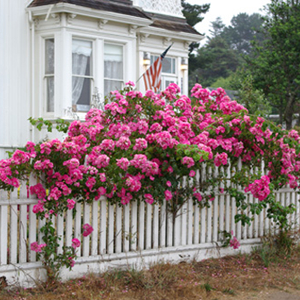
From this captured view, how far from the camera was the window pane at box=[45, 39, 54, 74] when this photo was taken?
42.1 ft

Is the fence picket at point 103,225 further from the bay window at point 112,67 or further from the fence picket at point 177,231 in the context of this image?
the bay window at point 112,67

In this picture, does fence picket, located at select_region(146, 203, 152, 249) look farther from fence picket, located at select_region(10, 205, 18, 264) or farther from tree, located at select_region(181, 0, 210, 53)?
tree, located at select_region(181, 0, 210, 53)

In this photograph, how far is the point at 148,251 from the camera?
19.9 ft

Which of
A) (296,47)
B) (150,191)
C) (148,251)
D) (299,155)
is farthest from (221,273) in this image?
(296,47)

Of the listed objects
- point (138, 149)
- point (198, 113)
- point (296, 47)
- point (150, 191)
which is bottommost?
point (150, 191)

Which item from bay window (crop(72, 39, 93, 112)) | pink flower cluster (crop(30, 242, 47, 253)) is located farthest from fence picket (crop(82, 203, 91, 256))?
bay window (crop(72, 39, 93, 112))

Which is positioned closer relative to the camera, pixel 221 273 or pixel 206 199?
pixel 221 273

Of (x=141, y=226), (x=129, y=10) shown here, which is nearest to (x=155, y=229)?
(x=141, y=226)

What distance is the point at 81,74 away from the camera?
Answer: 13.0m

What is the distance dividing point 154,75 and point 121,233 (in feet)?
26.5

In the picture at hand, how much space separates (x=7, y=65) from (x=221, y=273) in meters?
8.12

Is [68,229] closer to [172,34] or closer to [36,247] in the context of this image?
[36,247]

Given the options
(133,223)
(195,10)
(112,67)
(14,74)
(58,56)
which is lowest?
(133,223)

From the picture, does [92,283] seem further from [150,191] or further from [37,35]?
[37,35]
